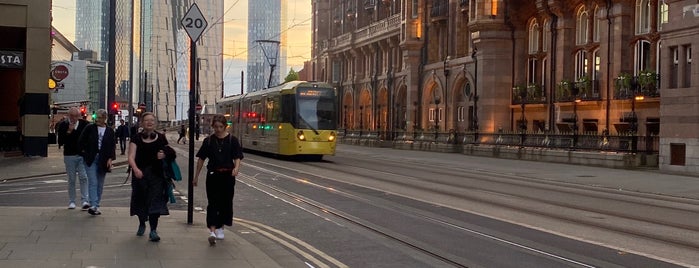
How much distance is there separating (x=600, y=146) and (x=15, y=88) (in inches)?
1052

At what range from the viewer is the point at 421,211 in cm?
1476

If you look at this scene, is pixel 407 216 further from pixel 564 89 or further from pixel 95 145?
pixel 564 89

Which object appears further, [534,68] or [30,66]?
[534,68]

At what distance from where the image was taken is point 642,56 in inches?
1489

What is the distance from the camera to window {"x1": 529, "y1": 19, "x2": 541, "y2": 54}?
48.1 m

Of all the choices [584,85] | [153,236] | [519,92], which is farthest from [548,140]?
[153,236]

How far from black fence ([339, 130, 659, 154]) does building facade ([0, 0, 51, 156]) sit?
23.1 meters

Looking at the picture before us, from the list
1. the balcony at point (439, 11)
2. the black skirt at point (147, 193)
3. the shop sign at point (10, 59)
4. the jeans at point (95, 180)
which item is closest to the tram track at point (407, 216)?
the black skirt at point (147, 193)

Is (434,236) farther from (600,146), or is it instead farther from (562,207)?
(600,146)

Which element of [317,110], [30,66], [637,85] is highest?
[637,85]

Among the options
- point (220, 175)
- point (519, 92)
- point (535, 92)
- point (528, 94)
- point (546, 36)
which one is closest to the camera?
point (220, 175)

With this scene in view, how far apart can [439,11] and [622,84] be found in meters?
24.2

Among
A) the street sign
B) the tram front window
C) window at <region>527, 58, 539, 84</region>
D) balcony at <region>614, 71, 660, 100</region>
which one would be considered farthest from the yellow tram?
window at <region>527, 58, 539, 84</region>

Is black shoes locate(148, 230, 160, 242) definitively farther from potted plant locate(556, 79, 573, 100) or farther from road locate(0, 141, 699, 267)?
potted plant locate(556, 79, 573, 100)
